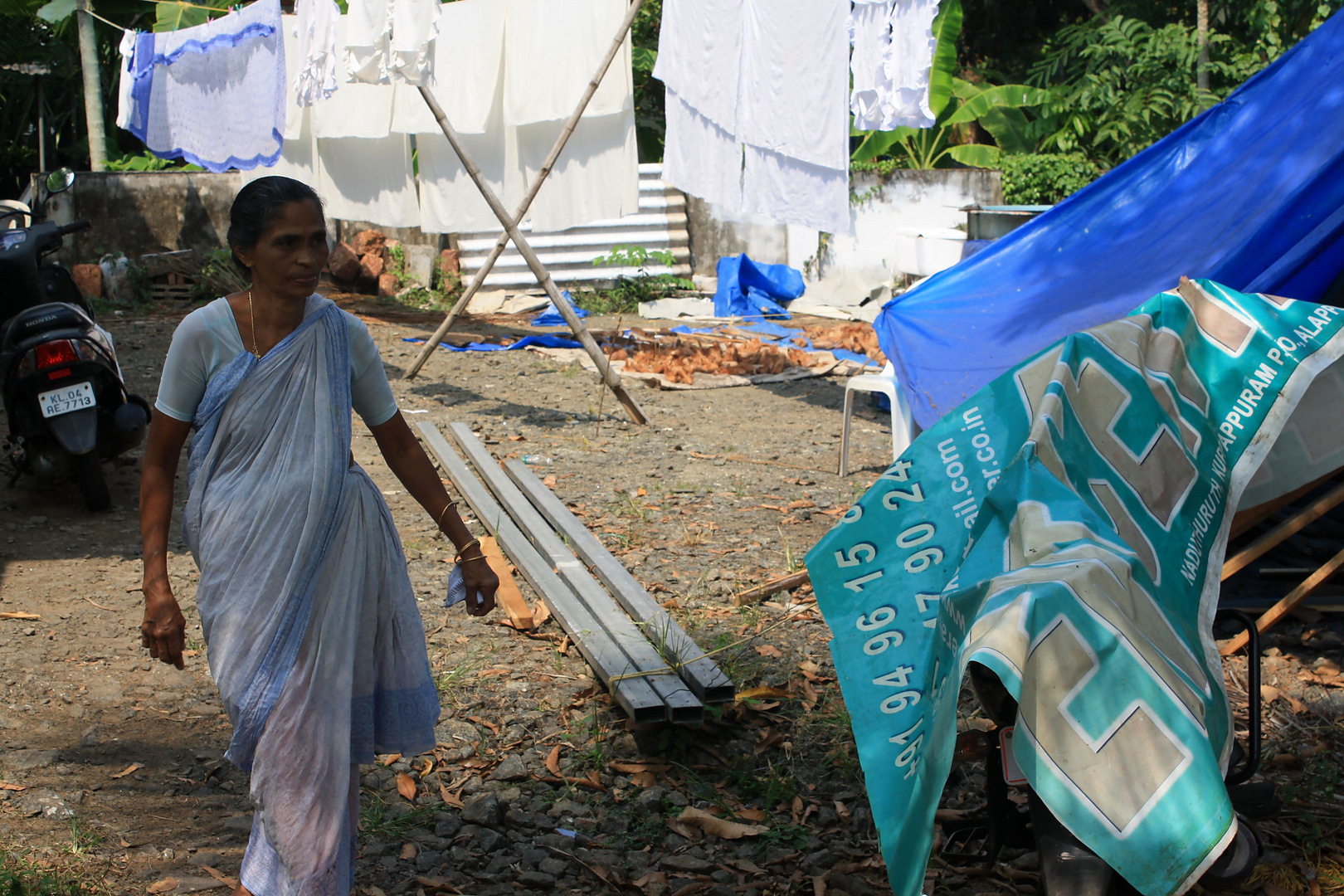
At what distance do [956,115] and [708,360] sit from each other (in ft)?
18.0

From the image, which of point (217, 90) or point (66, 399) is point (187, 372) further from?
point (217, 90)

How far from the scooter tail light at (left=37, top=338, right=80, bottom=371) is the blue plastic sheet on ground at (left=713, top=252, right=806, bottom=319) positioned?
8.30m

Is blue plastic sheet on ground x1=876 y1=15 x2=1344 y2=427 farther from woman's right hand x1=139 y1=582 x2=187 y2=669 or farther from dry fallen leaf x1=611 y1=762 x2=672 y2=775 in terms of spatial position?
woman's right hand x1=139 y1=582 x2=187 y2=669

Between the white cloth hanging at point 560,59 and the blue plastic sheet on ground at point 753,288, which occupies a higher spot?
the white cloth hanging at point 560,59

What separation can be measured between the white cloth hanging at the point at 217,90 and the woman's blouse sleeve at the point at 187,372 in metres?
6.96

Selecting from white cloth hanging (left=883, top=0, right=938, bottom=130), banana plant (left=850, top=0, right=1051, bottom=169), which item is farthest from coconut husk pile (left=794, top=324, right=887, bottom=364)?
white cloth hanging (left=883, top=0, right=938, bottom=130)

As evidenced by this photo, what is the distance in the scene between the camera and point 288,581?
2188 millimetres

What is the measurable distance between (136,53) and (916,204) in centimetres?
814

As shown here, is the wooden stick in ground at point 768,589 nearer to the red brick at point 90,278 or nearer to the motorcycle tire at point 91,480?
the motorcycle tire at point 91,480

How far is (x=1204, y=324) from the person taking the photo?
2961mm

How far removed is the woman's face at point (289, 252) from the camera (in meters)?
2.21

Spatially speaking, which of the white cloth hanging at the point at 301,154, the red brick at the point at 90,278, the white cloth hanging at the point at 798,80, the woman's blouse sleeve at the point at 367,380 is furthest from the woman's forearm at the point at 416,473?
the red brick at the point at 90,278

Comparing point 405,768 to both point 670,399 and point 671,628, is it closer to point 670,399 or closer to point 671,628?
point 671,628

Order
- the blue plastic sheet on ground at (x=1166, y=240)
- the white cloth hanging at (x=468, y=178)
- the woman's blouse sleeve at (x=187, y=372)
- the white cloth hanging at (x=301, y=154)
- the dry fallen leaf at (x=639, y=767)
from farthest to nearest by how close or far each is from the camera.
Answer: the white cloth hanging at (x=301, y=154) → the white cloth hanging at (x=468, y=178) → the blue plastic sheet on ground at (x=1166, y=240) → the dry fallen leaf at (x=639, y=767) → the woman's blouse sleeve at (x=187, y=372)
